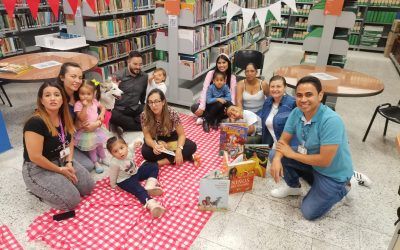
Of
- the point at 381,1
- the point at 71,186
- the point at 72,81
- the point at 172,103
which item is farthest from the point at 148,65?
the point at 381,1

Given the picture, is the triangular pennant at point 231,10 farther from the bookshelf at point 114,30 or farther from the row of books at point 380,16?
the row of books at point 380,16

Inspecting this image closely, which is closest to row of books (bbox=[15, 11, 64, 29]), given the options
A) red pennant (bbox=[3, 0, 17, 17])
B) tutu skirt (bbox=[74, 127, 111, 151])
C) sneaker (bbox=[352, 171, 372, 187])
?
red pennant (bbox=[3, 0, 17, 17])

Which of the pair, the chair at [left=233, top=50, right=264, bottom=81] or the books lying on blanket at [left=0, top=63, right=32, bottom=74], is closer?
the books lying on blanket at [left=0, top=63, right=32, bottom=74]

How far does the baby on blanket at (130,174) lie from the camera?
233cm

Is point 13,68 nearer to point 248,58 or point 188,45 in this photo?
point 188,45

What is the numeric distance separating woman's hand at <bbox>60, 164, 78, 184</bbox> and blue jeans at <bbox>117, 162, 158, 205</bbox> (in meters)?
0.36

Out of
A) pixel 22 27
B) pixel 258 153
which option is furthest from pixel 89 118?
pixel 22 27

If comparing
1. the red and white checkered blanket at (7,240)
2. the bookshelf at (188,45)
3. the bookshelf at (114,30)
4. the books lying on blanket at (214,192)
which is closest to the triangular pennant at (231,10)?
the bookshelf at (188,45)

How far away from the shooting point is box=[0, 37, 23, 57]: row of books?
4.77 metres

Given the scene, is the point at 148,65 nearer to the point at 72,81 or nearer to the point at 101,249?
the point at 72,81

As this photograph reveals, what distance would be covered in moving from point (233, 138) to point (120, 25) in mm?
3317

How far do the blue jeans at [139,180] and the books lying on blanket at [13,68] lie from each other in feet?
5.56

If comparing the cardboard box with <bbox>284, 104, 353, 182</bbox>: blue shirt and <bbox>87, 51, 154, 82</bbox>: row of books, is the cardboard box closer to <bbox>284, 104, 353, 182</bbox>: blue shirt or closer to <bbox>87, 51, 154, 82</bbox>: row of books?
<bbox>87, 51, 154, 82</bbox>: row of books

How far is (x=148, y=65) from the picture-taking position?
19.4ft
